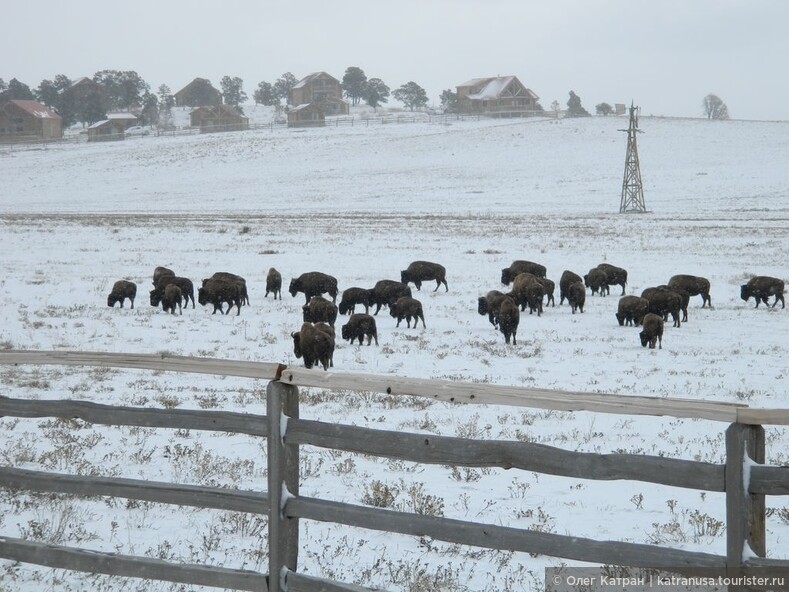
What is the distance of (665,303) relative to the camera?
19250 mm

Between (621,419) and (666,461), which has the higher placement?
(666,461)

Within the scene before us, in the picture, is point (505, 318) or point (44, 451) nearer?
point (44, 451)

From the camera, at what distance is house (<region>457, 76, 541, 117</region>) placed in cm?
13725

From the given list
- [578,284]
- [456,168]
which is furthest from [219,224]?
[456,168]

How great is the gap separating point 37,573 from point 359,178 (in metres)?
77.3

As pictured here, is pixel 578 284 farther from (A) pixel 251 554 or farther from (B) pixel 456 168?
(B) pixel 456 168

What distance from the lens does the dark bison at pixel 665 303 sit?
→ 1917 centimetres

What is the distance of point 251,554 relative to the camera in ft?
19.4

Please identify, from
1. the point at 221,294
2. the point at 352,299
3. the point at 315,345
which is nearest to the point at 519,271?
the point at 352,299

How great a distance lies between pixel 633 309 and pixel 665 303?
0.72 metres

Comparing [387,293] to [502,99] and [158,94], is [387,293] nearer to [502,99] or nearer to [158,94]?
[502,99]

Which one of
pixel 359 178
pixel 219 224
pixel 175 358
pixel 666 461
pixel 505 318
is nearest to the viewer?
pixel 666 461

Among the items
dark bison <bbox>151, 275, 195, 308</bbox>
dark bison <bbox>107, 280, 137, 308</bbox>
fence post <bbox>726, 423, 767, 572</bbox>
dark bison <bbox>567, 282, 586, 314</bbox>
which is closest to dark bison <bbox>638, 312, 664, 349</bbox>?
dark bison <bbox>567, 282, 586, 314</bbox>

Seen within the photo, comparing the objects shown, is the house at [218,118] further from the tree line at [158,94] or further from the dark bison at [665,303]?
the dark bison at [665,303]
